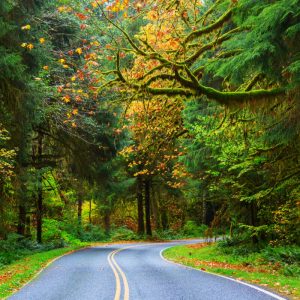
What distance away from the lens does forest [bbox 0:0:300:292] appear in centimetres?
898

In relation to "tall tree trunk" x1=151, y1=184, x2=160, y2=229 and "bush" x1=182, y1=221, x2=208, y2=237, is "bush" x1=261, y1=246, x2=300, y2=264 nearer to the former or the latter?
"bush" x1=182, y1=221, x2=208, y2=237

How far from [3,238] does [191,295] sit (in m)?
15.3

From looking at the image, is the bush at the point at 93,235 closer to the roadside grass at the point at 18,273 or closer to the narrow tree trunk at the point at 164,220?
the roadside grass at the point at 18,273

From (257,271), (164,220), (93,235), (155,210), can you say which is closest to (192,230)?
(155,210)

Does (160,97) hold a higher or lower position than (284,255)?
higher

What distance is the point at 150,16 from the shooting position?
980cm

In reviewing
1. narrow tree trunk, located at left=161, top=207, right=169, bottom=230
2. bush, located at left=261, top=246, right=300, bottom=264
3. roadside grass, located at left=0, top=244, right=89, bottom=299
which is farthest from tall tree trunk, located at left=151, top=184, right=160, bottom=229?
bush, located at left=261, top=246, right=300, bottom=264

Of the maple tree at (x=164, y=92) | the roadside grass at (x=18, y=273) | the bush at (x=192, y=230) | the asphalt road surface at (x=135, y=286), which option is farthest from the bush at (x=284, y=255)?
the bush at (x=192, y=230)

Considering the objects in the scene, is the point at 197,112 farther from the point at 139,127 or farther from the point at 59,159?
the point at 59,159

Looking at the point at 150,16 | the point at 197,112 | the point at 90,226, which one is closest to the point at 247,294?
the point at 150,16

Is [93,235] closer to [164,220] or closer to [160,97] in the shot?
[164,220]

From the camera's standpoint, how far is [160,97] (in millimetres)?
11273

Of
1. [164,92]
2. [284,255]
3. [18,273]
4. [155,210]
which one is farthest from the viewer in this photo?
[155,210]

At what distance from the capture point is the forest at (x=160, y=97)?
8977 mm
